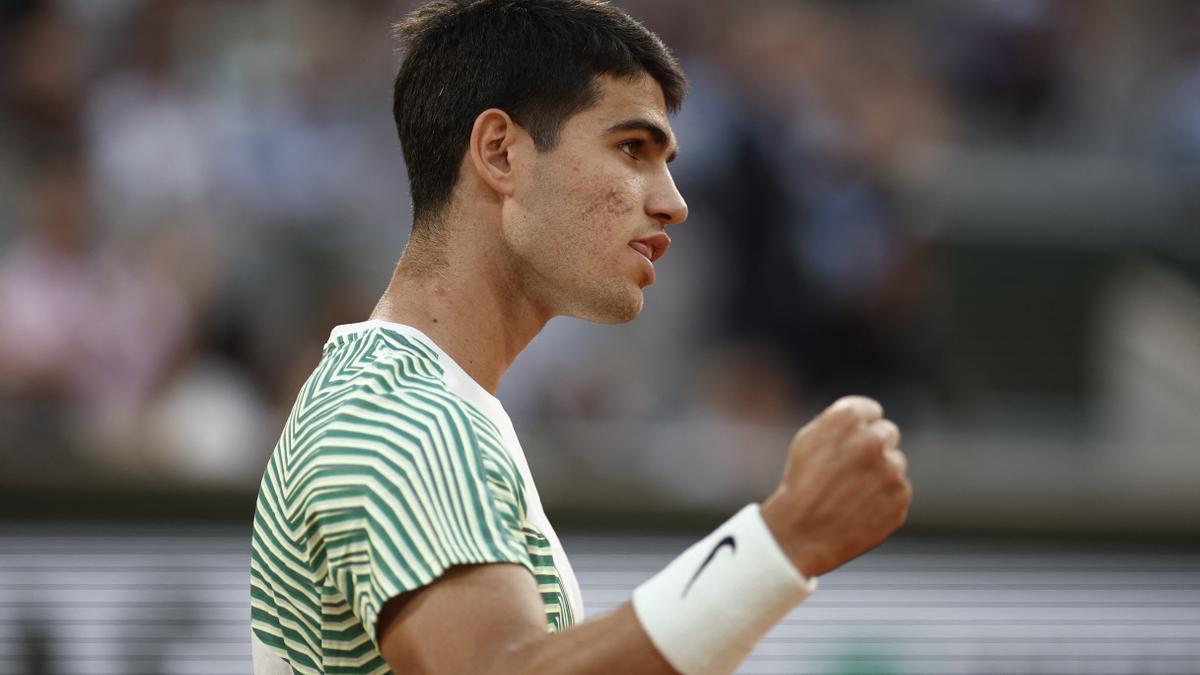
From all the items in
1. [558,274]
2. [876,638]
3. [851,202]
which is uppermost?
[851,202]

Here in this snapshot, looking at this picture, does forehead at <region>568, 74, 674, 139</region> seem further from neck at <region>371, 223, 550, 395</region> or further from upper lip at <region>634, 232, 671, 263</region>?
neck at <region>371, 223, 550, 395</region>

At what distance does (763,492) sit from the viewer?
7.64m

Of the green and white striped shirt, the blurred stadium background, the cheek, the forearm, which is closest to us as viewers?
the forearm

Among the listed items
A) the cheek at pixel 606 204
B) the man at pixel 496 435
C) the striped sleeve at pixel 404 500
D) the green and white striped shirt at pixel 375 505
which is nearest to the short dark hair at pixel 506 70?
the man at pixel 496 435

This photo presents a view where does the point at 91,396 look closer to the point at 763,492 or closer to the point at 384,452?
the point at 763,492

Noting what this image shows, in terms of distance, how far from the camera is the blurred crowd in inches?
290

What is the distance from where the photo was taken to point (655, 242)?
2900 millimetres

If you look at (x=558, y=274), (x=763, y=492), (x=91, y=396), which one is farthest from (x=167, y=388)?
(x=558, y=274)

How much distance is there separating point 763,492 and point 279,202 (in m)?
2.79

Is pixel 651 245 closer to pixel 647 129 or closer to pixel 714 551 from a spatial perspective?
pixel 647 129

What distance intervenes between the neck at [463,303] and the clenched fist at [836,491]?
2.61 feet

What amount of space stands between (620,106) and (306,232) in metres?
5.72

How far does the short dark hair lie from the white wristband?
0.88 metres

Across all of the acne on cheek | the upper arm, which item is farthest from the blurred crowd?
the upper arm
